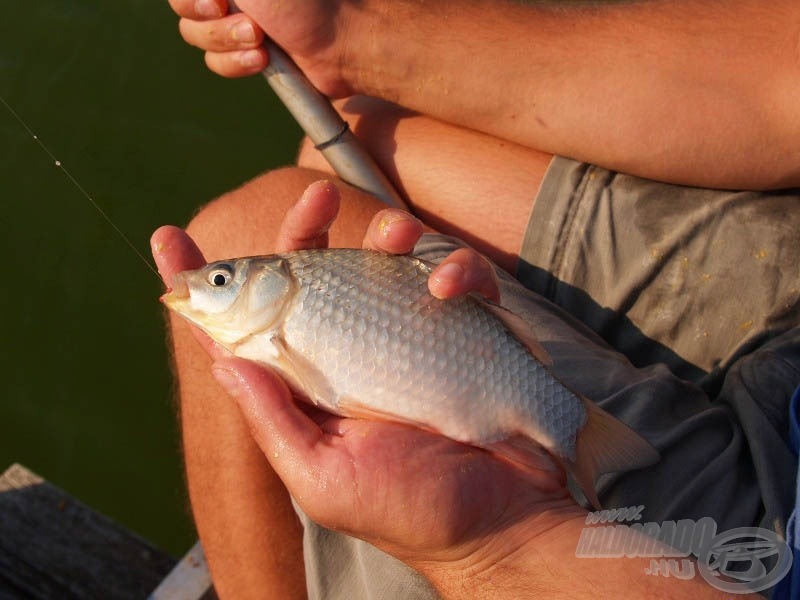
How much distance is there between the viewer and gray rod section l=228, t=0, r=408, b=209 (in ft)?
8.31

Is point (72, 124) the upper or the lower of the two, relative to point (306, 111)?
upper

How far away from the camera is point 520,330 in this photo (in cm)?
180

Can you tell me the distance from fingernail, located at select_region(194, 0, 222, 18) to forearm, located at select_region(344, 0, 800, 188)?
0.46 metres

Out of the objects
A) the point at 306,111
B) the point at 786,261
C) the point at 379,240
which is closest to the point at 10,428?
the point at 306,111

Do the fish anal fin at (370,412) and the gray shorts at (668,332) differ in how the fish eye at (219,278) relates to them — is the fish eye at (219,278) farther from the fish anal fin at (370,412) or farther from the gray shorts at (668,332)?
the gray shorts at (668,332)

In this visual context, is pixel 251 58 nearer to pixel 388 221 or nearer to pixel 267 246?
pixel 267 246

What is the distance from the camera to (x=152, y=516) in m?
3.61

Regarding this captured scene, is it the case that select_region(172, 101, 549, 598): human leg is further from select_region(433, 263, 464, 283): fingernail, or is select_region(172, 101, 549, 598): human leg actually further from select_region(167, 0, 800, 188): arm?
select_region(433, 263, 464, 283): fingernail

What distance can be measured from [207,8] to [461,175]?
103 cm

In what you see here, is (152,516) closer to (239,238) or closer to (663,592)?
(239,238)

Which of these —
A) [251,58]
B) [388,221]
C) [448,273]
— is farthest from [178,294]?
[251,58]

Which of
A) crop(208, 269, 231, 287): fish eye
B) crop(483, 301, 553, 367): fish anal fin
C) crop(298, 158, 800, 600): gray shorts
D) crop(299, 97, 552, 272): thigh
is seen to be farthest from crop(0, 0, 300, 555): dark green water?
crop(483, 301, 553, 367): fish anal fin

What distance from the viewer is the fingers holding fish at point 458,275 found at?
170 centimetres

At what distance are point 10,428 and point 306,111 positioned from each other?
241 centimetres
